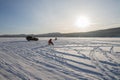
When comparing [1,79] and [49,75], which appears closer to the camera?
[1,79]

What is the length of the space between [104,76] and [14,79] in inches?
147

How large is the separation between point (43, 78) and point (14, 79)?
1.15m

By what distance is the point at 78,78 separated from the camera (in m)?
5.27

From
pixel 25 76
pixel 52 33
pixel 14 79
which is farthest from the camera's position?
pixel 52 33

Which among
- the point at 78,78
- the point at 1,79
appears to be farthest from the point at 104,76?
the point at 1,79

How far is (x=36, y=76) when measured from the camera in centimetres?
548

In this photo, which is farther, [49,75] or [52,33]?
[52,33]

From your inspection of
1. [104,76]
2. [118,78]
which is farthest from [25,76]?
[118,78]

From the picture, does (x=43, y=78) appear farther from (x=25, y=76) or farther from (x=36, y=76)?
(x=25, y=76)

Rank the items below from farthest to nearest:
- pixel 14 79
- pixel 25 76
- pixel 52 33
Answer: pixel 52 33 → pixel 25 76 → pixel 14 79

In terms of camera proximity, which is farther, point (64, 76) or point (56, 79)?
point (64, 76)

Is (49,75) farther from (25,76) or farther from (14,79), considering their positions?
(14,79)

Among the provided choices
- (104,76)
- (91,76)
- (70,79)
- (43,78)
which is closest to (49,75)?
(43,78)

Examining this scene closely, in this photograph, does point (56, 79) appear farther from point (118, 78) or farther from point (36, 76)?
point (118, 78)
